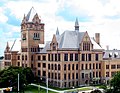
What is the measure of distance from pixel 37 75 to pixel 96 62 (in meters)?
20.9

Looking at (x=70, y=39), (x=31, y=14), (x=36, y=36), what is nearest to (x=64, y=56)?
(x=70, y=39)

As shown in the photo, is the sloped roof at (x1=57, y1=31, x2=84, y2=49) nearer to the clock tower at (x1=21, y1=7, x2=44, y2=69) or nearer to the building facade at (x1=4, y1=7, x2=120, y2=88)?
the building facade at (x1=4, y1=7, x2=120, y2=88)

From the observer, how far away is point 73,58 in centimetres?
10025

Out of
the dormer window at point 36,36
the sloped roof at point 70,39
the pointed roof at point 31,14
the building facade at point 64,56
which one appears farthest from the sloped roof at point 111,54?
the pointed roof at point 31,14

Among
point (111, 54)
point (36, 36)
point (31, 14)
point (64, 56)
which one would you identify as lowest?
point (64, 56)

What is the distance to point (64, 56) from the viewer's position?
98.4 metres

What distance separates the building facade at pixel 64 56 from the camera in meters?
99.2

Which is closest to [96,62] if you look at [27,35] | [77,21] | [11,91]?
[77,21]

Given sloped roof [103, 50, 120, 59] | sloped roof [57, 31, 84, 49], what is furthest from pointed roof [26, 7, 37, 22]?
sloped roof [103, 50, 120, 59]

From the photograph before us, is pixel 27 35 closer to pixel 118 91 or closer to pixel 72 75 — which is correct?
pixel 72 75

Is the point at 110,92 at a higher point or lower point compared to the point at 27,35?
lower

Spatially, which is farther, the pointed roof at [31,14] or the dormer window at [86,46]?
the pointed roof at [31,14]

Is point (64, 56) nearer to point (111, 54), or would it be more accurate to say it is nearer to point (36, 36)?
point (36, 36)

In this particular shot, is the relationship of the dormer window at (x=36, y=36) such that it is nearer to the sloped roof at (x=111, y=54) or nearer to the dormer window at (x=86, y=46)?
the dormer window at (x=86, y=46)
